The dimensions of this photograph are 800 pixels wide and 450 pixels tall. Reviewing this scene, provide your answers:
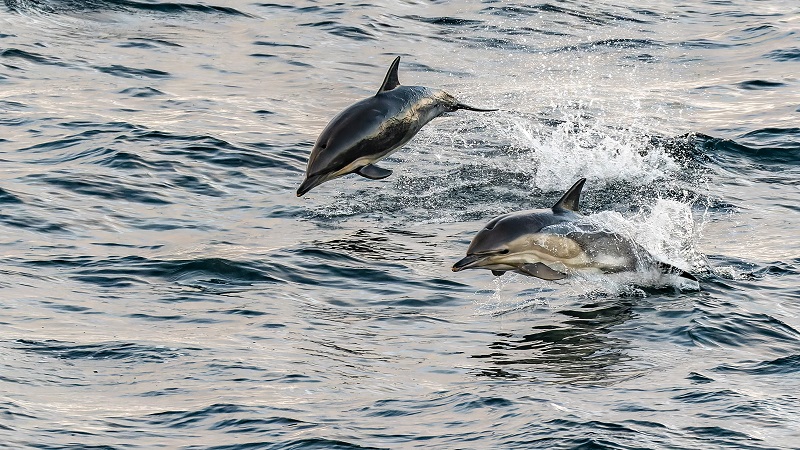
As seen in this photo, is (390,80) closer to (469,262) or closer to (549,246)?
(549,246)

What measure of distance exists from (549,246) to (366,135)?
2.39 metres

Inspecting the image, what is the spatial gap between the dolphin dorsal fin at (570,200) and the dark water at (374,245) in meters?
0.75

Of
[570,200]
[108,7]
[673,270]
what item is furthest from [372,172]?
[108,7]

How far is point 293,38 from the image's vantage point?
21.8 meters

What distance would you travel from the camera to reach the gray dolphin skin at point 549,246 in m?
9.18

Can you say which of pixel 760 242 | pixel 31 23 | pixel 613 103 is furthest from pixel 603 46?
pixel 760 242

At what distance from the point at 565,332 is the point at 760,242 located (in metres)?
3.03

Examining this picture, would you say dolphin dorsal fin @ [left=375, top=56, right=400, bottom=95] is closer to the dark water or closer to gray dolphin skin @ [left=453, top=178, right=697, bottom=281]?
the dark water

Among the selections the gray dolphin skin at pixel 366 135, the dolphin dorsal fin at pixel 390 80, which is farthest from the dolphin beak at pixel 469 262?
the dolphin dorsal fin at pixel 390 80

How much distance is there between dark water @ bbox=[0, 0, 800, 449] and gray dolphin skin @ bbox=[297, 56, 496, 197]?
0.70 metres

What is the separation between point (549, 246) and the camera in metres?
9.41

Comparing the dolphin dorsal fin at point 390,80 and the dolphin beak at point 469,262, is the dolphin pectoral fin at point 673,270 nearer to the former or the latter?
the dolphin beak at point 469,262

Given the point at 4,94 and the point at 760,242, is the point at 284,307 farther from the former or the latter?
the point at 4,94

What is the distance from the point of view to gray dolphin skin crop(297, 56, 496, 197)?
11117 mm
